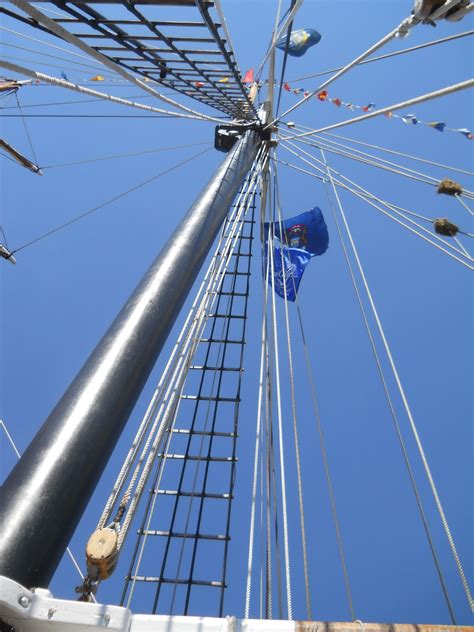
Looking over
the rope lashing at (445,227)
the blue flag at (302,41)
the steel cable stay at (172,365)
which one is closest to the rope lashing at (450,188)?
the rope lashing at (445,227)

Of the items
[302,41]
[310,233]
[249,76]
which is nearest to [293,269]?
[310,233]

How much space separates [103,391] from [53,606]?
1.07 metres

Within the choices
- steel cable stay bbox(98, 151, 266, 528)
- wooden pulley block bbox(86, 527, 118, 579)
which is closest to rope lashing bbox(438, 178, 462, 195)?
steel cable stay bbox(98, 151, 266, 528)

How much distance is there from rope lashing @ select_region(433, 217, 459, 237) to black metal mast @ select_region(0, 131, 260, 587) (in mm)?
3004

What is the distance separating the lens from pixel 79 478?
1793 millimetres

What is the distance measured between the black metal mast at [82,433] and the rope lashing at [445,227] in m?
3.00

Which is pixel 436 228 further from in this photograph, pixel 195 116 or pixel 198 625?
pixel 198 625

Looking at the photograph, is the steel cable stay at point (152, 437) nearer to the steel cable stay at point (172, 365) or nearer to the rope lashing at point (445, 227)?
the steel cable stay at point (172, 365)

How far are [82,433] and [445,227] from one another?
14.5 feet

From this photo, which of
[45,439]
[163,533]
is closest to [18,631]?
[45,439]

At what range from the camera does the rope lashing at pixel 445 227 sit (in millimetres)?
4672

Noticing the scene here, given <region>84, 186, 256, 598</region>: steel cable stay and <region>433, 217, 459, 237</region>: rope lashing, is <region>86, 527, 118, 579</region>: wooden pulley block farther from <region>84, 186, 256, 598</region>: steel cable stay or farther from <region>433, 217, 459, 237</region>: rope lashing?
<region>433, 217, 459, 237</region>: rope lashing

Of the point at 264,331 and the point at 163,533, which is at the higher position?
the point at 264,331

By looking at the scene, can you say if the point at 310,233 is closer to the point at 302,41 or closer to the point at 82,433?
the point at 302,41
